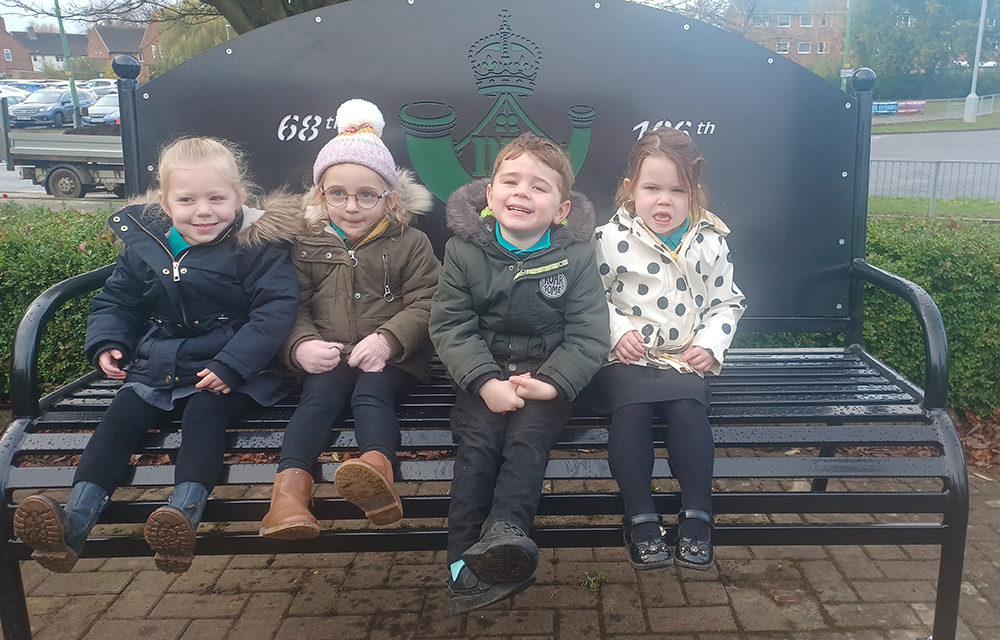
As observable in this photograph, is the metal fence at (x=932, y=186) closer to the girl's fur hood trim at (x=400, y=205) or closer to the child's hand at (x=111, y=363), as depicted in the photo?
the girl's fur hood trim at (x=400, y=205)

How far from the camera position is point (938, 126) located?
109 ft

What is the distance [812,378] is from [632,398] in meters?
0.91

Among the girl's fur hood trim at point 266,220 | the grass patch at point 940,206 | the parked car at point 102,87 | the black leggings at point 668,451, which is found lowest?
the grass patch at point 940,206

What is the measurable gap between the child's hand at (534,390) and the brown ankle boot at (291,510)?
63 cm

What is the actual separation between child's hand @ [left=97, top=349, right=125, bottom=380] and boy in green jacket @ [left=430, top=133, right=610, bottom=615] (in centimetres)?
99

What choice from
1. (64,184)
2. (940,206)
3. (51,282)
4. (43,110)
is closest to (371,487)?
(51,282)

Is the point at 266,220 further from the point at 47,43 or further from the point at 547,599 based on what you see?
the point at 47,43

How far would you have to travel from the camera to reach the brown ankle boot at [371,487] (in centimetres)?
195

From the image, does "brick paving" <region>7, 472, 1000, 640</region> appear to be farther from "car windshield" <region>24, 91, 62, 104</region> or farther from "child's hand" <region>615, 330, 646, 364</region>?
"car windshield" <region>24, 91, 62, 104</region>

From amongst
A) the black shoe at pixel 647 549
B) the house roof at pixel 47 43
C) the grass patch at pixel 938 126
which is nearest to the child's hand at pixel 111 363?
the black shoe at pixel 647 549

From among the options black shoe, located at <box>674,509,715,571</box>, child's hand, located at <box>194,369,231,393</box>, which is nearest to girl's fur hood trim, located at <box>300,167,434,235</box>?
child's hand, located at <box>194,369,231,393</box>

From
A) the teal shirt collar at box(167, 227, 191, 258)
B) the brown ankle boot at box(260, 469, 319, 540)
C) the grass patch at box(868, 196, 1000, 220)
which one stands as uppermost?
the teal shirt collar at box(167, 227, 191, 258)

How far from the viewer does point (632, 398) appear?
2270 millimetres

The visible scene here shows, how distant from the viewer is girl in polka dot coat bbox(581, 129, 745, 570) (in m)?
2.24
